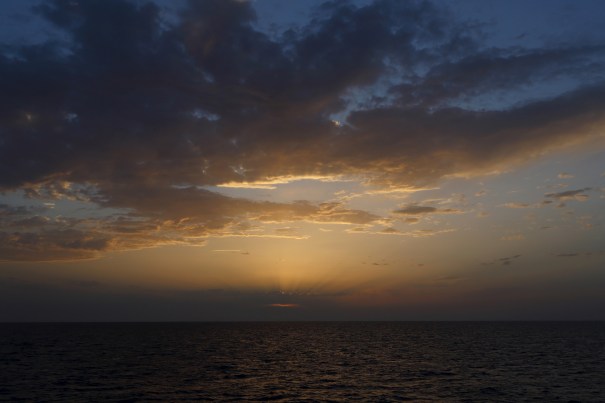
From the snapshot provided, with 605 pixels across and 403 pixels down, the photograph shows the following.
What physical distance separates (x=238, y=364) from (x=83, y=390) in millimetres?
28156

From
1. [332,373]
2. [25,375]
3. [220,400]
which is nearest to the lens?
[220,400]

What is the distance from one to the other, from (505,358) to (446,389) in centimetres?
3711

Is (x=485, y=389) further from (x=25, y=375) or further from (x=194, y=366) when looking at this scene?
(x=25, y=375)

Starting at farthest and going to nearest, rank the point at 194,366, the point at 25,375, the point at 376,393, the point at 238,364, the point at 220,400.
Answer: the point at 238,364, the point at 194,366, the point at 25,375, the point at 376,393, the point at 220,400

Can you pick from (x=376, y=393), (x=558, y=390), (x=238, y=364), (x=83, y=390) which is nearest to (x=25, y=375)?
(x=83, y=390)

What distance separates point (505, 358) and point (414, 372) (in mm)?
26660

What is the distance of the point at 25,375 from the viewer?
54719mm

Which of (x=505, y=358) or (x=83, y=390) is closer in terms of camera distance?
(x=83, y=390)

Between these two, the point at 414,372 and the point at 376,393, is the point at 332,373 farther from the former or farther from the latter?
the point at 376,393

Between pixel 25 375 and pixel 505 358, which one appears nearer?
pixel 25 375

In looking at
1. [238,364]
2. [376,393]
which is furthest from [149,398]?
[238,364]

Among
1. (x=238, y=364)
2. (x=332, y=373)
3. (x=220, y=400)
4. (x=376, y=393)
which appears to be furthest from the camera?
(x=238, y=364)

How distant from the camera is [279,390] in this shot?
151 ft

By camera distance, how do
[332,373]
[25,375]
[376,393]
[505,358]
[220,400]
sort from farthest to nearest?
[505,358] → [332,373] → [25,375] → [376,393] → [220,400]
